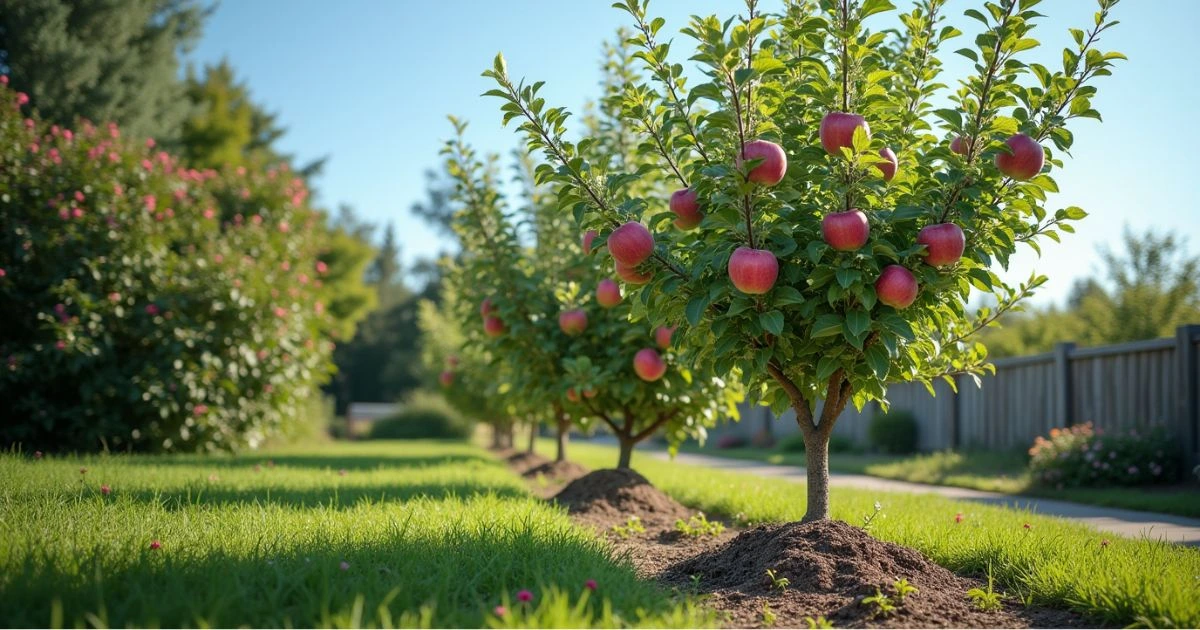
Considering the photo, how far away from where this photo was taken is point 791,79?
419cm

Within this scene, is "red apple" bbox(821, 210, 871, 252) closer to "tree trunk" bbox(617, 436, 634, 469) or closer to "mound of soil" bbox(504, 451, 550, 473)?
"tree trunk" bbox(617, 436, 634, 469)

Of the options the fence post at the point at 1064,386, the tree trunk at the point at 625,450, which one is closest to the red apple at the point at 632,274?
the tree trunk at the point at 625,450

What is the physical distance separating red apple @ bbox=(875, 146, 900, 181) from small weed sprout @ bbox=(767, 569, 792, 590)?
1.91m

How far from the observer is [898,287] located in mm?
3336

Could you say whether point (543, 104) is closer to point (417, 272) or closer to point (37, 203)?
point (37, 203)

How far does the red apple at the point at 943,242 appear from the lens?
334cm

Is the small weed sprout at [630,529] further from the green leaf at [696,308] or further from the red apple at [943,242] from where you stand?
the red apple at [943,242]

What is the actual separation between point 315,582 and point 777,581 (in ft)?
6.30

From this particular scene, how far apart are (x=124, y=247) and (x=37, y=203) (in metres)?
1.12

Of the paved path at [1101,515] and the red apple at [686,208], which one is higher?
the red apple at [686,208]

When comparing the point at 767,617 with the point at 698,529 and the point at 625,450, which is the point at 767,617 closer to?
the point at 698,529

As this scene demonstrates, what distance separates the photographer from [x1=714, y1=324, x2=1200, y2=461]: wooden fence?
890 cm

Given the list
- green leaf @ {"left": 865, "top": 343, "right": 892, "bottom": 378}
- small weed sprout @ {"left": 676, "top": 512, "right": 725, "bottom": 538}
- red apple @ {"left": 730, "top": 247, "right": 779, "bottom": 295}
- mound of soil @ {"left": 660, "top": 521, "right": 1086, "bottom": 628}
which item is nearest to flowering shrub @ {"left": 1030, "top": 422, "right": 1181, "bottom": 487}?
small weed sprout @ {"left": 676, "top": 512, "right": 725, "bottom": 538}

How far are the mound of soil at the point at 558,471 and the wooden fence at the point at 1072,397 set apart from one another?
305cm
